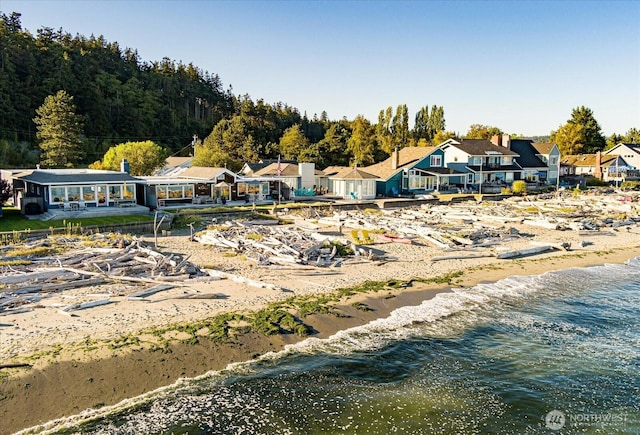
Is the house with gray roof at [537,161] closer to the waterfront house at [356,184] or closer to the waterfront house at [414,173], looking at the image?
the waterfront house at [414,173]

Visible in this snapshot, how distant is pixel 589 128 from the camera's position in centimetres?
9544

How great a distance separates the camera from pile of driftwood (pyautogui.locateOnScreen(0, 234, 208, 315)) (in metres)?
15.1

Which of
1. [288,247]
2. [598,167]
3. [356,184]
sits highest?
[598,167]

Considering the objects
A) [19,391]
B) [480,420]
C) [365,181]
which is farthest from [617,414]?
[365,181]

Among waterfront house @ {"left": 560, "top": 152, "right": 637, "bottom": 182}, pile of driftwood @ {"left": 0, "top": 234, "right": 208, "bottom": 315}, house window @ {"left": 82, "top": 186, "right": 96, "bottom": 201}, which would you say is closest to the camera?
pile of driftwood @ {"left": 0, "top": 234, "right": 208, "bottom": 315}

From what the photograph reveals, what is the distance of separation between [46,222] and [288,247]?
15417 mm

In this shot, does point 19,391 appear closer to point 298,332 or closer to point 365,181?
point 298,332

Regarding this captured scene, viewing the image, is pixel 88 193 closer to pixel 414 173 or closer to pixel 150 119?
pixel 414 173

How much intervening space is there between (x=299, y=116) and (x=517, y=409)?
102m

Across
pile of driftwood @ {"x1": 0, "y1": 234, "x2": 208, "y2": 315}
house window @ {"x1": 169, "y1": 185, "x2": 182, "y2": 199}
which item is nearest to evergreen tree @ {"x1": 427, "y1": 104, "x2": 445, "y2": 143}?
house window @ {"x1": 169, "y1": 185, "x2": 182, "y2": 199}

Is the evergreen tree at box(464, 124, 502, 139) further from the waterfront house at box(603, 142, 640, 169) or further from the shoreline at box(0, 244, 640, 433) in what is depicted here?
the shoreline at box(0, 244, 640, 433)

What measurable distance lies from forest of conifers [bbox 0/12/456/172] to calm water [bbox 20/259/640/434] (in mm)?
39776

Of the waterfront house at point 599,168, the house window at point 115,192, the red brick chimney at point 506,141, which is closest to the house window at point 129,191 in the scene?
the house window at point 115,192

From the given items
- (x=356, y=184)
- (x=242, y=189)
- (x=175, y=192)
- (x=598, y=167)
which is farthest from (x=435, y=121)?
(x=175, y=192)
